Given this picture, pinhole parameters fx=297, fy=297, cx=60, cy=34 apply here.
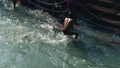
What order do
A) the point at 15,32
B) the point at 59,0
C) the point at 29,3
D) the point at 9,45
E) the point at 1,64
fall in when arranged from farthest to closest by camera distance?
the point at 29,3
the point at 59,0
the point at 15,32
the point at 9,45
the point at 1,64

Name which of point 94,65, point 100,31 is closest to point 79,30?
point 100,31

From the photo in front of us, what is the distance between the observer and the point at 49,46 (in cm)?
1298

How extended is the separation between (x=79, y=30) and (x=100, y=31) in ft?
3.35

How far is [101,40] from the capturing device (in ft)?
45.3

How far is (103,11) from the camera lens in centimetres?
1389

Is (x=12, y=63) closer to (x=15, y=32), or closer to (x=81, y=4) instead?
(x=15, y=32)

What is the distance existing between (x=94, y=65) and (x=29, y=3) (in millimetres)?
6285

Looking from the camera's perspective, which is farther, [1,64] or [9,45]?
[9,45]

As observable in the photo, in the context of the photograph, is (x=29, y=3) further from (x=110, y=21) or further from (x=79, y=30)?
(x=110, y=21)

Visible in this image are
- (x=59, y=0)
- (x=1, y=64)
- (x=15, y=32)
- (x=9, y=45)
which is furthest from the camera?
(x=59, y=0)

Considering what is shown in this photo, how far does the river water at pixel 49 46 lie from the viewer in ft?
39.3

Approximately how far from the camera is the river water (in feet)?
39.3

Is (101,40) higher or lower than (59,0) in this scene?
Result: lower

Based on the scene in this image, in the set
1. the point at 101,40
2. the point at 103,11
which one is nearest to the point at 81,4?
the point at 103,11
